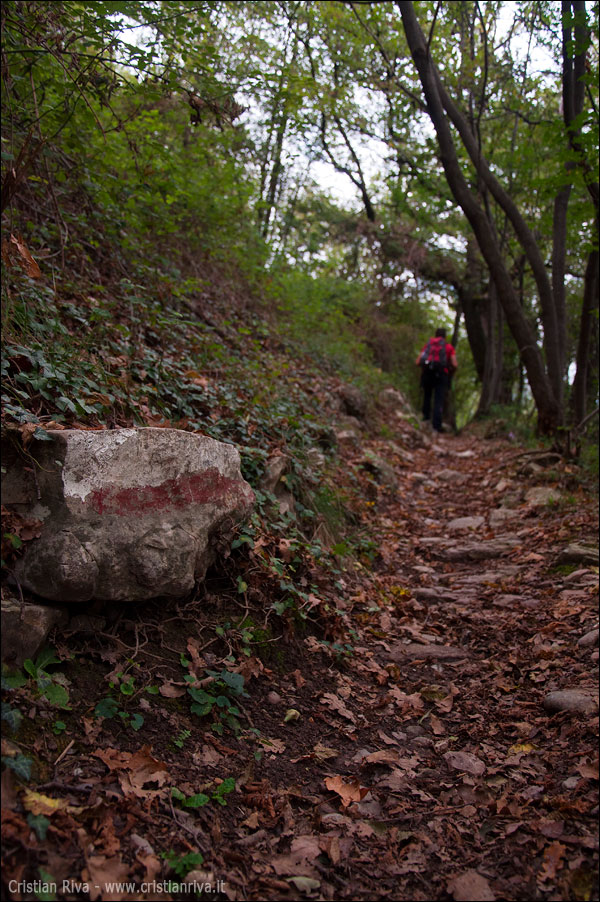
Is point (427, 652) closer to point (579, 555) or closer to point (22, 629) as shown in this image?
point (579, 555)

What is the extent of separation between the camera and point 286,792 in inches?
Result: 100

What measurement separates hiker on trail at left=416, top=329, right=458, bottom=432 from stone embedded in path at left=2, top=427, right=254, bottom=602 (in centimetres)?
1069

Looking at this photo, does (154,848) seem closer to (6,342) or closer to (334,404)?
(6,342)

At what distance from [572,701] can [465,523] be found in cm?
383

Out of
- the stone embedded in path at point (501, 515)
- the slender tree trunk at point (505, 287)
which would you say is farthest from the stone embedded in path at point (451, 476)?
the stone embedded in path at point (501, 515)

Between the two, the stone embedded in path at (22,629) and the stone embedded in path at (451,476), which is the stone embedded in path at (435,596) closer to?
the stone embedded in path at (22,629)

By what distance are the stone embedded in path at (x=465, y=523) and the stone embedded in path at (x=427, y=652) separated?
2788 mm

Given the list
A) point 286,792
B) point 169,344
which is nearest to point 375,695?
point 286,792

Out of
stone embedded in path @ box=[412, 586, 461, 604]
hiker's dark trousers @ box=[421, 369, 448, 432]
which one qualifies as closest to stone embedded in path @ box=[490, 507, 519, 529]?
stone embedded in path @ box=[412, 586, 461, 604]

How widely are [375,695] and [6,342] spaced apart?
9.74 ft

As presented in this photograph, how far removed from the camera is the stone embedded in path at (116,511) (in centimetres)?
264

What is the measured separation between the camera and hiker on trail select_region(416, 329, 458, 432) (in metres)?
13.2

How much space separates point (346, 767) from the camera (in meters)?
2.84

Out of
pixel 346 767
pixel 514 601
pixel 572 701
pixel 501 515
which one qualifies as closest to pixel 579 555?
pixel 514 601
